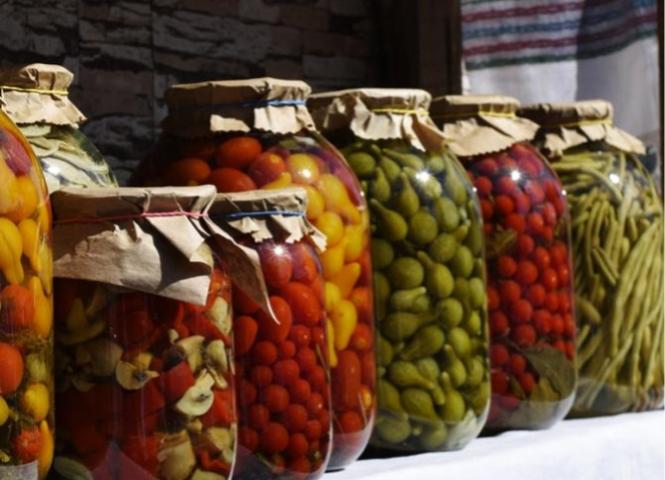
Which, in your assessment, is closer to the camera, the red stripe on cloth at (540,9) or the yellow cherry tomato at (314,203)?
the yellow cherry tomato at (314,203)

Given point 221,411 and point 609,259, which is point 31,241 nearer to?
point 221,411

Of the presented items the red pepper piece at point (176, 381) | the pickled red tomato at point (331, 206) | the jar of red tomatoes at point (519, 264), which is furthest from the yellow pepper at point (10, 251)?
the jar of red tomatoes at point (519, 264)

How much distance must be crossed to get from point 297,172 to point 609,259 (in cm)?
52

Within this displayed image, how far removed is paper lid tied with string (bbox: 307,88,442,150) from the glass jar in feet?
1.29

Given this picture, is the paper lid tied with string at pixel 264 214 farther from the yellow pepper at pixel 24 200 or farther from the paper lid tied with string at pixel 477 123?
the paper lid tied with string at pixel 477 123

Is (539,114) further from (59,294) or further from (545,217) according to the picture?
(59,294)

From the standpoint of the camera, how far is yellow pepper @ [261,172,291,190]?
1155 mm

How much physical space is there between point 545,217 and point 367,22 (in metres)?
0.50

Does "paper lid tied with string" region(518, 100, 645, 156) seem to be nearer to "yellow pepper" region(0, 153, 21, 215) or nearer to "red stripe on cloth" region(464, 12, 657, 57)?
"red stripe on cloth" region(464, 12, 657, 57)

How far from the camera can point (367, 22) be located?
1862 millimetres

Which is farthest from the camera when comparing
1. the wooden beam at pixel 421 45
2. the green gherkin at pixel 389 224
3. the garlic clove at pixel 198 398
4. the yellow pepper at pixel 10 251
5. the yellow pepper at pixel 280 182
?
the wooden beam at pixel 421 45

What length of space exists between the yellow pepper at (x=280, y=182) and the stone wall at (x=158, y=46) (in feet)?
1.19

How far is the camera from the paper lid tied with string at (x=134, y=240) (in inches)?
→ 37.0

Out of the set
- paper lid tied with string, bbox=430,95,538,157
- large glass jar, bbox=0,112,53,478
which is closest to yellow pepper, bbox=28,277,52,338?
large glass jar, bbox=0,112,53,478
